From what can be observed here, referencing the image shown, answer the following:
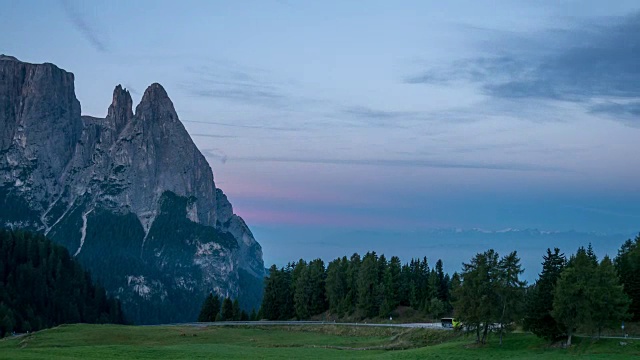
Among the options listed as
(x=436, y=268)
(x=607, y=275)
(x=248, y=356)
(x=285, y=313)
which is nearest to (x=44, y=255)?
(x=285, y=313)

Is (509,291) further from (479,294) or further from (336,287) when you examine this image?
(336,287)

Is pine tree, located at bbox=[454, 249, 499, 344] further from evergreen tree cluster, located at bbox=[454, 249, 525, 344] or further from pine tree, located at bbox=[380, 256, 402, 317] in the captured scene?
pine tree, located at bbox=[380, 256, 402, 317]

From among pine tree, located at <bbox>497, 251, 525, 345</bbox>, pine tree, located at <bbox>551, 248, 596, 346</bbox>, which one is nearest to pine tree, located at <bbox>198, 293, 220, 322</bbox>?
pine tree, located at <bbox>497, 251, 525, 345</bbox>

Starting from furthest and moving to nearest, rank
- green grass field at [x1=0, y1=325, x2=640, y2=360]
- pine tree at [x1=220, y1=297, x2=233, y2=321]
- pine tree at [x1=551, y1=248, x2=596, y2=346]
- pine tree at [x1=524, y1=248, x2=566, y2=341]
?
pine tree at [x1=220, y1=297, x2=233, y2=321] < pine tree at [x1=524, y1=248, x2=566, y2=341] < pine tree at [x1=551, y1=248, x2=596, y2=346] < green grass field at [x1=0, y1=325, x2=640, y2=360]

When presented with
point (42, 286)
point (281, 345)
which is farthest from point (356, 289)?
point (42, 286)

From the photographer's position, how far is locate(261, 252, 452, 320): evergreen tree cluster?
128 meters

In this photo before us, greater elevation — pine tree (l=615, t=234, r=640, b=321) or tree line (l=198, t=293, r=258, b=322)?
pine tree (l=615, t=234, r=640, b=321)

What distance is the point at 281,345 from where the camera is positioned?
90.2m

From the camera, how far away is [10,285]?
17188 centimetres

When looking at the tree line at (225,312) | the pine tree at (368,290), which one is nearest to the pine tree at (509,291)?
the pine tree at (368,290)

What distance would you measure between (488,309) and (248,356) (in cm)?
2839

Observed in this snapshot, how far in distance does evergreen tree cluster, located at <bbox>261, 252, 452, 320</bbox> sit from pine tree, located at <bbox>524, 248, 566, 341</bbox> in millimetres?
40752

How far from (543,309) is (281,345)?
3359cm

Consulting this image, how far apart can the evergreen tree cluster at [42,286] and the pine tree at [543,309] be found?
119482 mm
